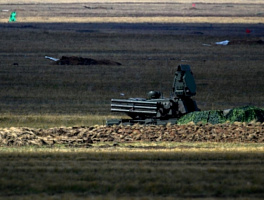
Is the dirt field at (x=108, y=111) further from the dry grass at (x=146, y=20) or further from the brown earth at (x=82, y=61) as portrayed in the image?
the dry grass at (x=146, y=20)

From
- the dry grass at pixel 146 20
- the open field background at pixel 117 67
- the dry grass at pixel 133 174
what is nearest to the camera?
the dry grass at pixel 133 174

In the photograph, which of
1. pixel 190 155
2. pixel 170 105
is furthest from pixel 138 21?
pixel 190 155

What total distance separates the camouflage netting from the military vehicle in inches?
21.6

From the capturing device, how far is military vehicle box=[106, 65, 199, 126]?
2608cm

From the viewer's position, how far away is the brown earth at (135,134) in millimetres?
22531

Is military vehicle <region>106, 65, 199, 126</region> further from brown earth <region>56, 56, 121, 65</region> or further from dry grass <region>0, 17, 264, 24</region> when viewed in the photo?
dry grass <region>0, 17, 264, 24</region>

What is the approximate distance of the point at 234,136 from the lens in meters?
22.7

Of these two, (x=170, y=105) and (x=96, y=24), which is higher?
(x=96, y=24)

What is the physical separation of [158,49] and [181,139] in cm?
4955

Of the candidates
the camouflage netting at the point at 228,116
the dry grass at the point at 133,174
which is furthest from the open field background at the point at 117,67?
the dry grass at the point at 133,174

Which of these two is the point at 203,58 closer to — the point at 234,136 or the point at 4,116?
the point at 4,116

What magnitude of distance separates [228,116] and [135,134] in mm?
3842

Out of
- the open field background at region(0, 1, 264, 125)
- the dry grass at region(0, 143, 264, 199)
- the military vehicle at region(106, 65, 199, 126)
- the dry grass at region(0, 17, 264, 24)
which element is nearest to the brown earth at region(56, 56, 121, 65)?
the open field background at region(0, 1, 264, 125)

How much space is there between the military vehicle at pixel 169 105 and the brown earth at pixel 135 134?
1.28 m
